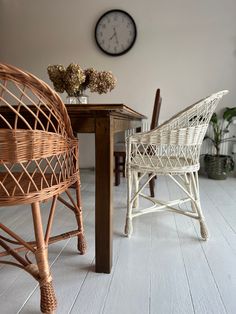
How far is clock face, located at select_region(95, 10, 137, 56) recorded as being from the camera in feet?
9.79

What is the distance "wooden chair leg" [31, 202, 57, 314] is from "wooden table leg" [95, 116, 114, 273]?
29 centimetres

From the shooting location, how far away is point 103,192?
1002 mm

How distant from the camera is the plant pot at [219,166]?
2732 mm

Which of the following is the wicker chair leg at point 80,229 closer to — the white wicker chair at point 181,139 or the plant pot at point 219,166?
the white wicker chair at point 181,139

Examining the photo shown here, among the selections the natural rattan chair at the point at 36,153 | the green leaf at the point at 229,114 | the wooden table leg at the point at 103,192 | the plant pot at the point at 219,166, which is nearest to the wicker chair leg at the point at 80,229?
the wooden table leg at the point at 103,192

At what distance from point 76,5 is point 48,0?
388mm

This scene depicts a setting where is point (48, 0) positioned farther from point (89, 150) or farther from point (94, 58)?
point (89, 150)

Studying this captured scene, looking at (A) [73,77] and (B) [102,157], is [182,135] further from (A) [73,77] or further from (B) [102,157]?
(A) [73,77]

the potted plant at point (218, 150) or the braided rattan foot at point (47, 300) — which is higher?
the potted plant at point (218, 150)

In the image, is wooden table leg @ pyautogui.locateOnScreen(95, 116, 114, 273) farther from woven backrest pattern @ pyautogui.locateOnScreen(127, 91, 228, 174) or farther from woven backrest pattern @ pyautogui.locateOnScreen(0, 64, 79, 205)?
woven backrest pattern @ pyautogui.locateOnScreen(127, 91, 228, 174)

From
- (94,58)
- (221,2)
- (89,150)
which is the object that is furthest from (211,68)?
(89,150)

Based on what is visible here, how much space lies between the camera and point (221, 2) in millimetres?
2795

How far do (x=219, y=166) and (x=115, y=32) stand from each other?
2110mm

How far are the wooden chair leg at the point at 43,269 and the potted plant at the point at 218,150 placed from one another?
7.88ft
